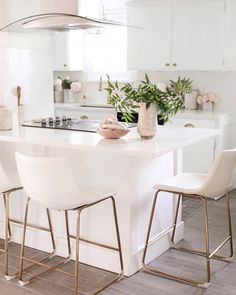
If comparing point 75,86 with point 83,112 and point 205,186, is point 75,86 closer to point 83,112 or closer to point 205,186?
point 83,112

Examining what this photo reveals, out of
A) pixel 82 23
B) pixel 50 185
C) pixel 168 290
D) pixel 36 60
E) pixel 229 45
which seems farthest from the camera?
pixel 229 45

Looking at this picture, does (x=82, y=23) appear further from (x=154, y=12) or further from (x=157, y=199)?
(x=154, y=12)

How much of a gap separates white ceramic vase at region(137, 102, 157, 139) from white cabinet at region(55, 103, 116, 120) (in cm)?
250

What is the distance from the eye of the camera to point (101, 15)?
11.1 feet

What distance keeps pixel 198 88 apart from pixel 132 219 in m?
2.82

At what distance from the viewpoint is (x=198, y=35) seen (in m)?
4.96

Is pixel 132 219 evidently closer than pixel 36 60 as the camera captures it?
Yes

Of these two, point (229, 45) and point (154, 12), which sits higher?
point (154, 12)

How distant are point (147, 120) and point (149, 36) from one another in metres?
2.53

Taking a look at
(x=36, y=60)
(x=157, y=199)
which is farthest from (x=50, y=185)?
(x=36, y=60)

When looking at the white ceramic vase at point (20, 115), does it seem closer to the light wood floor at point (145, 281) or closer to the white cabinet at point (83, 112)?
the light wood floor at point (145, 281)

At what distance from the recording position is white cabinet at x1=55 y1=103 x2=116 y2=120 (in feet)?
18.2

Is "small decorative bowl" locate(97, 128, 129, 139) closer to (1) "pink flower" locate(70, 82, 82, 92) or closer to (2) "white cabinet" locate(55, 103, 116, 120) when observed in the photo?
(2) "white cabinet" locate(55, 103, 116, 120)

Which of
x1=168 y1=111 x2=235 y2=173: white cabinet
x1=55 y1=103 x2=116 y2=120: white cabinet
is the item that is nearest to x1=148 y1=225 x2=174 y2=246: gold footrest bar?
x1=168 y1=111 x2=235 y2=173: white cabinet
